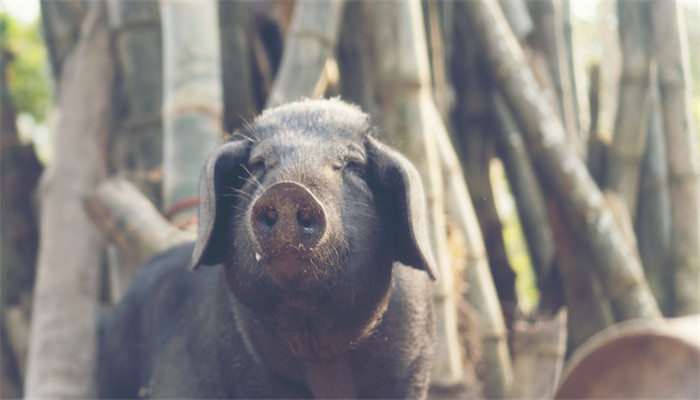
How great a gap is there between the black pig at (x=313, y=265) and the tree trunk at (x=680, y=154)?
8.86 ft

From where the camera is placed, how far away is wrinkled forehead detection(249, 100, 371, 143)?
186 cm

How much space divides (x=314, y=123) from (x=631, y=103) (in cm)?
318

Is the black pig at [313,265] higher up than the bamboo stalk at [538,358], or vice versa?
the black pig at [313,265]

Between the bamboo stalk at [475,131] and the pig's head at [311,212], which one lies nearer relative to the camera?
the pig's head at [311,212]

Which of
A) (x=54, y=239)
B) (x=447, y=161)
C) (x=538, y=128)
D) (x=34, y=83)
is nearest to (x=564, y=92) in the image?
(x=538, y=128)

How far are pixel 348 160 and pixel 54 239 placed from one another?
193cm

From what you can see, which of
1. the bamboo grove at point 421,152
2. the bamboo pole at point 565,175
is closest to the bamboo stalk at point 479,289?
the bamboo grove at point 421,152

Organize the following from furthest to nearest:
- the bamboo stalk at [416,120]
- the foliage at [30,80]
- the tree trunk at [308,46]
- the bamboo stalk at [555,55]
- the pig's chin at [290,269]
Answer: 1. the foliage at [30,80]
2. the bamboo stalk at [555,55]
3. the tree trunk at [308,46]
4. the bamboo stalk at [416,120]
5. the pig's chin at [290,269]

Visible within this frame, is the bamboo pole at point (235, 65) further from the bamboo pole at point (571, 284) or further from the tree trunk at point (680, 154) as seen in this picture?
the tree trunk at point (680, 154)

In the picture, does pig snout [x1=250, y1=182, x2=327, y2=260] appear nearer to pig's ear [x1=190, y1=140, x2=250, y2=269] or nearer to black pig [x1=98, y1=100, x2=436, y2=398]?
black pig [x1=98, y1=100, x2=436, y2=398]

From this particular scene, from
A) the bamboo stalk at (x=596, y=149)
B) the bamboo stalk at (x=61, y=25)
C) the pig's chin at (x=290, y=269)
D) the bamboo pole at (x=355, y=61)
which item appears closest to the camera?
the pig's chin at (x=290, y=269)

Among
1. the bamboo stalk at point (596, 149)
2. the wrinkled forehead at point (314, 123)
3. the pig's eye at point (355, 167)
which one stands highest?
the wrinkled forehead at point (314, 123)

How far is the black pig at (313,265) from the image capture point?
5.26ft

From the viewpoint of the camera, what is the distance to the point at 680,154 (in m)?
4.20
